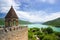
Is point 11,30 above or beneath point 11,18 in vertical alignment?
beneath

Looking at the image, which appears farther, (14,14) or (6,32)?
(14,14)

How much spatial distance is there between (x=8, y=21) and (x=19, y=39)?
574 centimetres

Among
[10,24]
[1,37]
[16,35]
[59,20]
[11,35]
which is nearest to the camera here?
[1,37]

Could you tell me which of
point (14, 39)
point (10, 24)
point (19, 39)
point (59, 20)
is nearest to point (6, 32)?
point (14, 39)

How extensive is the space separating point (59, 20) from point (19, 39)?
403 feet

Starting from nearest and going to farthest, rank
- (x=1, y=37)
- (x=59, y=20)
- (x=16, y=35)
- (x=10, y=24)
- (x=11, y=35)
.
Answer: (x=1, y=37) → (x=11, y=35) → (x=16, y=35) → (x=10, y=24) → (x=59, y=20)

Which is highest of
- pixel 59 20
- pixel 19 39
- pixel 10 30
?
pixel 10 30

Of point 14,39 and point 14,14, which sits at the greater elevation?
point 14,14

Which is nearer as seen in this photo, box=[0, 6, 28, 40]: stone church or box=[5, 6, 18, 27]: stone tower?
box=[0, 6, 28, 40]: stone church

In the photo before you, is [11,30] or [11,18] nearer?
[11,30]

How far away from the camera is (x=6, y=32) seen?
45.6ft

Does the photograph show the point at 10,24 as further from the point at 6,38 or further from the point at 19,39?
the point at 6,38

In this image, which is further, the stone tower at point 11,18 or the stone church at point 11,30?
the stone tower at point 11,18

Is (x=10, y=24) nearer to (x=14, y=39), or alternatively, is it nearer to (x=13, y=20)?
(x=13, y=20)
